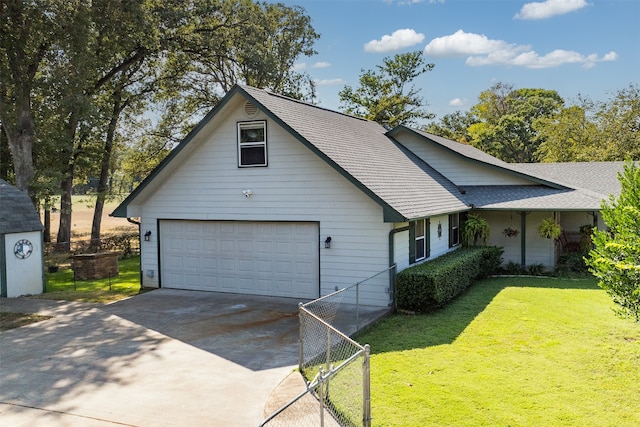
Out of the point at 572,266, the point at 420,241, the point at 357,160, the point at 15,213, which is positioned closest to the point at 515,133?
the point at 572,266

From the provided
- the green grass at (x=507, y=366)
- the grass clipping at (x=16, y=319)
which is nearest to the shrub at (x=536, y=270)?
the green grass at (x=507, y=366)

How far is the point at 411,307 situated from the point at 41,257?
11.5 meters

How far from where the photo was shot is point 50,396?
7.05 metres

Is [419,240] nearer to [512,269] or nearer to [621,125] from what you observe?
[512,269]

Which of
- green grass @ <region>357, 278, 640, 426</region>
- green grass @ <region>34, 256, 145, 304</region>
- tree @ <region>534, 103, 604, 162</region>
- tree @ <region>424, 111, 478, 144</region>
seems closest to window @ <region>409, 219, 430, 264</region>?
green grass @ <region>357, 278, 640, 426</region>

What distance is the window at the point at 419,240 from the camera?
13367mm

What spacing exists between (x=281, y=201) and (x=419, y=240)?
13.5ft

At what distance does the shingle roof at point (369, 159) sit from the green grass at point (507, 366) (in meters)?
3.04

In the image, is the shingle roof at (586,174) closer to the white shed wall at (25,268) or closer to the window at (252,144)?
the window at (252,144)

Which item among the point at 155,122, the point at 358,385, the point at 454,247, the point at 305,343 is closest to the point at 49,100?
the point at 155,122

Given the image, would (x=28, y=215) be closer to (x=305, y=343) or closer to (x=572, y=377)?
(x=305, y=343)

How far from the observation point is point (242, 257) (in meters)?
14.2

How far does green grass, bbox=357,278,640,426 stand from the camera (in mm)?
6242

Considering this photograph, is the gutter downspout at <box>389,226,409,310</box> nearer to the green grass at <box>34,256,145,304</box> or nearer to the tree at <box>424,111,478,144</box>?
the green grass at <box>34,256,145,304</box>
